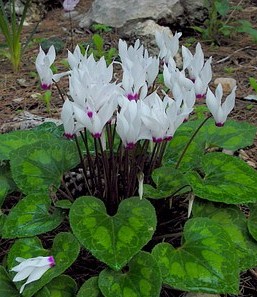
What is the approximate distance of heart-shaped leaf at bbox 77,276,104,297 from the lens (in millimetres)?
1840

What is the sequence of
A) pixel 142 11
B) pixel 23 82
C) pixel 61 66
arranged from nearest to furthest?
pixel 23 82, pixel 61 66, pixel 142 11

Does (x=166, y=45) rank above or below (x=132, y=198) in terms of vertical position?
above

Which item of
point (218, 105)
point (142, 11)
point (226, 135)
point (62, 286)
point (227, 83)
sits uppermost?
point (218, 105)

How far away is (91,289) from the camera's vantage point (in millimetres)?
1854

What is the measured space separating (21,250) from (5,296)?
15cm

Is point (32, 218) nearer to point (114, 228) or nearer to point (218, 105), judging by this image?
point (114, 228)

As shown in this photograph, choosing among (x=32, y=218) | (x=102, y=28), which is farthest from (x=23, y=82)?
(x=32, y=218)

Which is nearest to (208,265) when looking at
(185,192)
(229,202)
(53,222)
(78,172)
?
(229,202)

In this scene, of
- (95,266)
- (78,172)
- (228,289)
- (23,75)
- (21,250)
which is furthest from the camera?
(23,75)

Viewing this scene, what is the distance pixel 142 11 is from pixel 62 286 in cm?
329

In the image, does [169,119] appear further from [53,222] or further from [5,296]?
[5,296]

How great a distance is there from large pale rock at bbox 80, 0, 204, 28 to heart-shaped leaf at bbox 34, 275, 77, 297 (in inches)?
125

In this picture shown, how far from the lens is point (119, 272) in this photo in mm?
1859

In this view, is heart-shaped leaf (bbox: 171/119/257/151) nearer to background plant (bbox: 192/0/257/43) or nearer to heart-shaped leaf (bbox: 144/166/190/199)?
heart-shaped leaf (bbox: 144/166/190/199)
